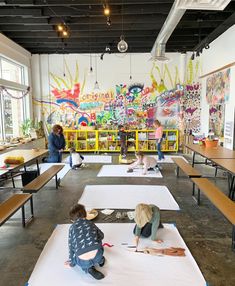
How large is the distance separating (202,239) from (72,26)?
19.2ft

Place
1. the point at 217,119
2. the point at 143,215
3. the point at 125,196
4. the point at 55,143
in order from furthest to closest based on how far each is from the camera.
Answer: the point at 217,119
the point at 55,143
the point at 125,196
the point at 143,215

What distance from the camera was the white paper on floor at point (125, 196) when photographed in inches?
157

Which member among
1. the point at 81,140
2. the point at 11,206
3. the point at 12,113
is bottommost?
the point at 11,206

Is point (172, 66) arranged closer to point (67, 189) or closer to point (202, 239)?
point (67, 189)

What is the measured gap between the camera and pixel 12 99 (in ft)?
25.3

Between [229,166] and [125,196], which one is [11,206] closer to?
[125,196]

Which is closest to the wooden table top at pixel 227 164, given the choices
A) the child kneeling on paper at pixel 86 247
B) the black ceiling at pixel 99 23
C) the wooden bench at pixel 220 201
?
the wooden bench at pixel 220 201

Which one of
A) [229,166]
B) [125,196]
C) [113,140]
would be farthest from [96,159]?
[229,166]

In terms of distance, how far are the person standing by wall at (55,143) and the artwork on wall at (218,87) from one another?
428 cm

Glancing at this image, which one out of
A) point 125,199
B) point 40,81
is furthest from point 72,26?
point 125,199

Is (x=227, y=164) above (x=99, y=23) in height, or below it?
below

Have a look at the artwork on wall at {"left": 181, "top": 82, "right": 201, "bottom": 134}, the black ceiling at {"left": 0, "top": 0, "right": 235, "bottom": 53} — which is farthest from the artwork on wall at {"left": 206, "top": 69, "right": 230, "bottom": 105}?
the black ceiling at {"left": 0, "top": 0, "right": 235, "bottom": 53}

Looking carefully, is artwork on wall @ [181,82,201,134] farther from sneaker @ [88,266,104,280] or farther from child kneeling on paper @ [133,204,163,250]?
sneaker @ [88,266,104,280]

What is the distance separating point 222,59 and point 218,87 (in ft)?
2.40
